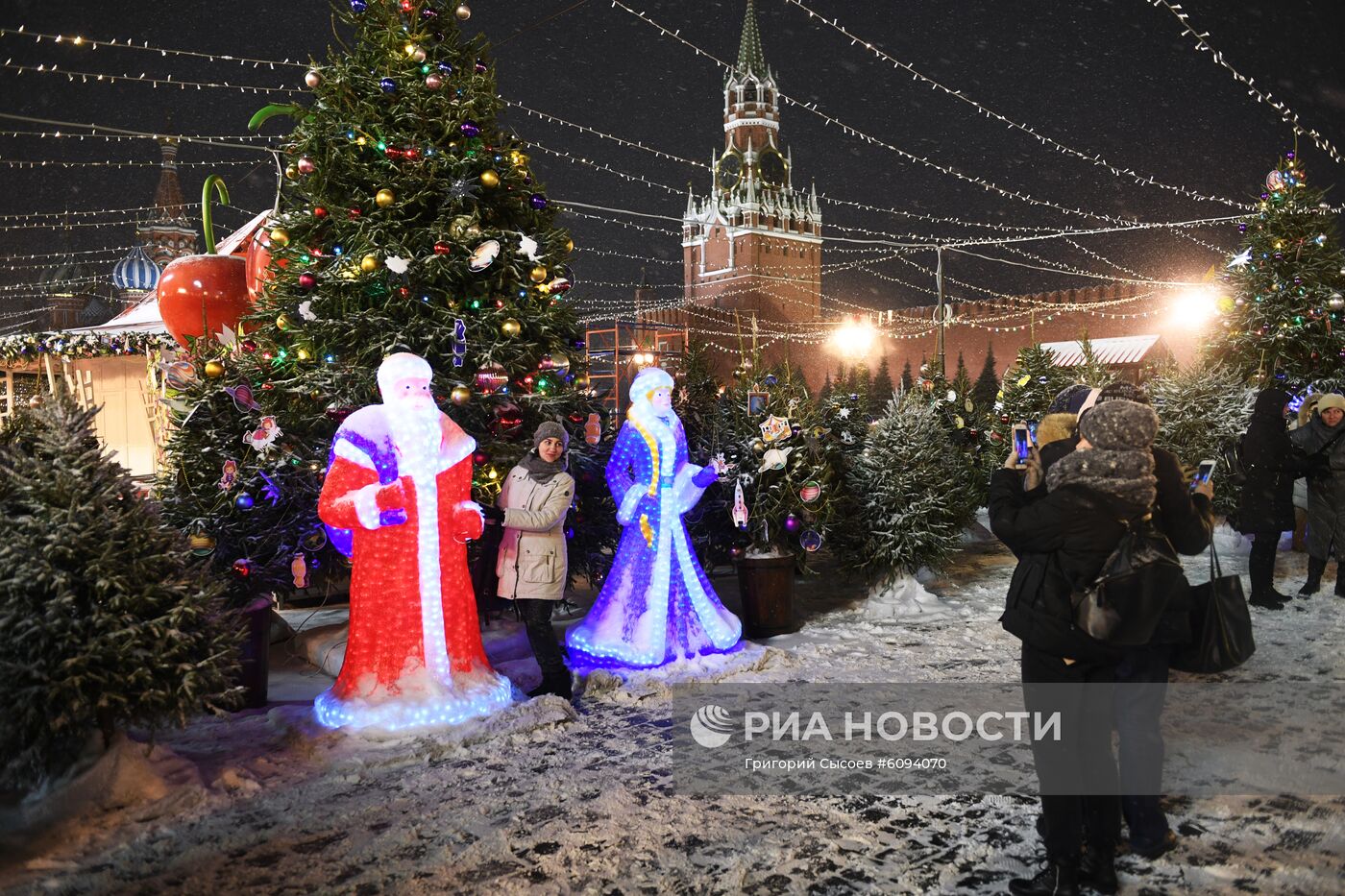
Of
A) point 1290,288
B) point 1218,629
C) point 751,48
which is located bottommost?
point 1218,629

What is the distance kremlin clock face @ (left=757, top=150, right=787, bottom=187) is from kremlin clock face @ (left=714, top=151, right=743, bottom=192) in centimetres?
173

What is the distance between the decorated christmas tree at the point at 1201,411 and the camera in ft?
38.1

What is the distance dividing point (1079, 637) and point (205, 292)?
753 centimetres

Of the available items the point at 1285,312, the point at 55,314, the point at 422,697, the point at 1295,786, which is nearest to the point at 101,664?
the point at 422,697

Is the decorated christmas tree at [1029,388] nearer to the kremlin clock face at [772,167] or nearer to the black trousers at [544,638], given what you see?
the black trousers at [544,638]

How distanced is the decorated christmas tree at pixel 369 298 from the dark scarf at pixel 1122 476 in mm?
3905

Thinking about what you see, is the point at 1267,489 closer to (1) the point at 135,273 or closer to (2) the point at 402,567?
(2) the point at 402,567

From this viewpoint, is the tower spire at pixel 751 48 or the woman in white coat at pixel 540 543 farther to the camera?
the tower spire at pixel 751 48

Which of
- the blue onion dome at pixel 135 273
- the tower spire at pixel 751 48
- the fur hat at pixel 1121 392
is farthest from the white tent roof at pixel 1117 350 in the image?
the tower spire at pixel 751 48

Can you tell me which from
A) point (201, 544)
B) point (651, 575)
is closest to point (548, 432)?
point (651, 575)

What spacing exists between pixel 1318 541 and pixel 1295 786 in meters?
4.95

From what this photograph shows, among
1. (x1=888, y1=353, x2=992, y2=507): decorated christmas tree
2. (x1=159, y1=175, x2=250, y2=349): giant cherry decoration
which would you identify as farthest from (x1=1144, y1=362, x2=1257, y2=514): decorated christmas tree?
(x1=159, y1=175, x2=250, y2=349): giant cherry decoration

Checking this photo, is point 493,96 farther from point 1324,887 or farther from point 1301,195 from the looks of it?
point 1301,195

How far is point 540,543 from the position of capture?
529 centimetres
